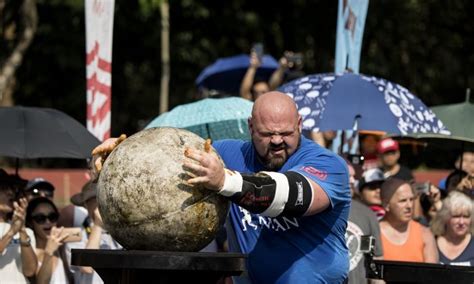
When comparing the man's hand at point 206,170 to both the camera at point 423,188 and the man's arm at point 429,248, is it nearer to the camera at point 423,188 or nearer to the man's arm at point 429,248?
the man's arm at point 429,248

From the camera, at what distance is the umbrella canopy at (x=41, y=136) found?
419 inches

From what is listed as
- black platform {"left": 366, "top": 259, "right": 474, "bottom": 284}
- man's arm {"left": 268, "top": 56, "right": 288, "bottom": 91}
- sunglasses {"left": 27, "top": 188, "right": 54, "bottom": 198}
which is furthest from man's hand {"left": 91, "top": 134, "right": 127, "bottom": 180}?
man's arm {"left": 268, "top": 56, "right": 288, "bottom": 91}

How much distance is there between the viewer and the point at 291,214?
6879mm

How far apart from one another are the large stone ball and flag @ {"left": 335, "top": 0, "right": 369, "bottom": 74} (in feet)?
21.3

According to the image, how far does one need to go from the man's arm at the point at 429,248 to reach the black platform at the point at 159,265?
479 cm

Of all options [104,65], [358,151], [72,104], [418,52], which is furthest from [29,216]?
[418,52]

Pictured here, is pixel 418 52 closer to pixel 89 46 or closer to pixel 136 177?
pixel 89 46

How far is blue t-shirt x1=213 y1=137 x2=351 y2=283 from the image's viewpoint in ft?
23.8

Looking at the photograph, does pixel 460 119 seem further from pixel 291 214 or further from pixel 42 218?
pixel 291 214

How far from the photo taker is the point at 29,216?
11.0 metres

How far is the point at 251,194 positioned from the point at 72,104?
895 inches

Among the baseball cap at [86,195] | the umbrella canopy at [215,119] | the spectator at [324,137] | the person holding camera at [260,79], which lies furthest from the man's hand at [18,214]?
the person holding camera at [260,79]

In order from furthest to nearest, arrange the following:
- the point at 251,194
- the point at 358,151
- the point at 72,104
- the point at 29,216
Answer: the point at 72,104, the point at 358,151, the point at 29,216, the point at 251,194

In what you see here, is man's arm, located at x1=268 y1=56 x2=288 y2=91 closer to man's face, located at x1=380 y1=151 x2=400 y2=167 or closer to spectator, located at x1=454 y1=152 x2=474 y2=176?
man's face, located at x1=380 y1=151 x2=400 y2=167
